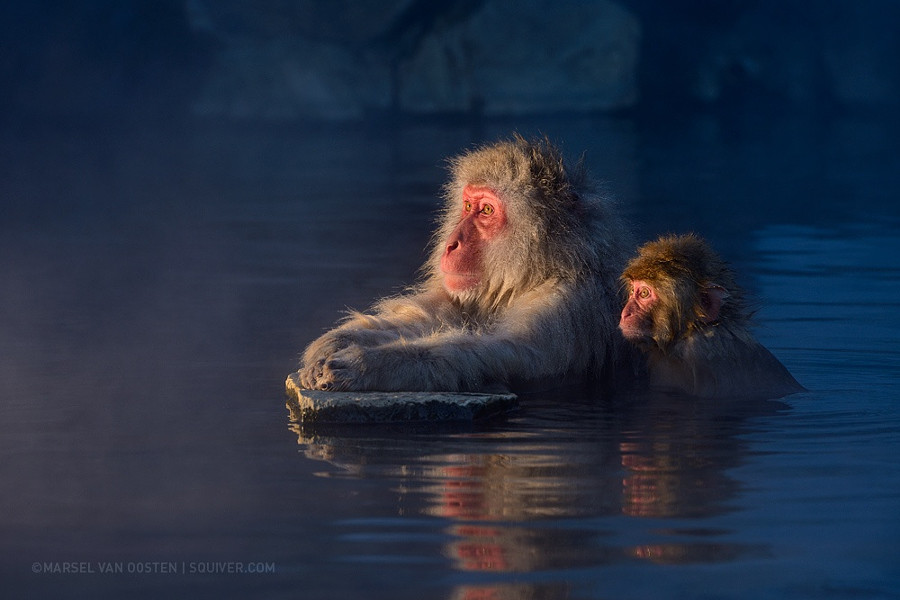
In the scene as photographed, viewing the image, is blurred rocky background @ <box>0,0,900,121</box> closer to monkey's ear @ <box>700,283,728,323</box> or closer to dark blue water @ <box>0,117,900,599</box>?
dark blue water @ <box>0,117,900,599</box>

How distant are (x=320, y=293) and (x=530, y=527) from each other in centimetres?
426

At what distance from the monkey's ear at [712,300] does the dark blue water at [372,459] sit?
0.33 metres

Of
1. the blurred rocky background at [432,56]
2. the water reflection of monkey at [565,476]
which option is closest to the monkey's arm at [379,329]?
the water reflection of monkey at [565,476]

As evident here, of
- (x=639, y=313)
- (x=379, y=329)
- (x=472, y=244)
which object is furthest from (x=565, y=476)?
(x=472, y=244)

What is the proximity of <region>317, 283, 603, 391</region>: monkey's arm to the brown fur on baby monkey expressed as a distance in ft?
0.68

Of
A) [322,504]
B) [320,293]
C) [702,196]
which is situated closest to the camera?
[322,504]

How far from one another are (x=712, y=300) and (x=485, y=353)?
2.70ft

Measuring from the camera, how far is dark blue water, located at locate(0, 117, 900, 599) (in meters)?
3.29

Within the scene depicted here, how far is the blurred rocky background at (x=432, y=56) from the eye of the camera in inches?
973

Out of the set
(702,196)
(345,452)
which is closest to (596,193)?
(345,452)

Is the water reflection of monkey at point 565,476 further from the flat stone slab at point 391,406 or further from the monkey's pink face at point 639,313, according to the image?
the monkey's pink face at point 639,313

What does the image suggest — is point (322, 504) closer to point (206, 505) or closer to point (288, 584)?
point (206, 505)

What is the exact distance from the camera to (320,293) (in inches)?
303

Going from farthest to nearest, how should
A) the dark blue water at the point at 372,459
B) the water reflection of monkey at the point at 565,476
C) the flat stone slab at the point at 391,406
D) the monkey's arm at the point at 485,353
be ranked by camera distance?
the monkey's arm at the point at 485,353 → the flat stone slab at the point at 391,406 → the water reflection of monkey at the point at 565,476 → the dark blue water at the point at 372,459
